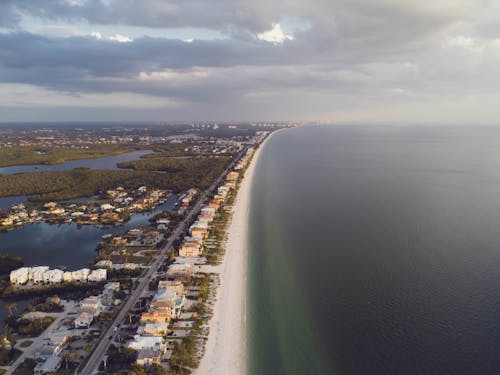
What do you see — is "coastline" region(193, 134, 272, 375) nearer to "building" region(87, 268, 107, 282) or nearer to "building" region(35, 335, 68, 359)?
"building" region(35, 335, 68, 359)

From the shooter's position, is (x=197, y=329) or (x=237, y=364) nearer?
(x=237, y=364)

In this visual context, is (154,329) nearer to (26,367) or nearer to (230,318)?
(230,318)

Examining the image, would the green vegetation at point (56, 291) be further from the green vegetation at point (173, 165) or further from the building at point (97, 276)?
the green vegetation at point (173, 165)

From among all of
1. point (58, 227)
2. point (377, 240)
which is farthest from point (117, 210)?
point (377, 240)

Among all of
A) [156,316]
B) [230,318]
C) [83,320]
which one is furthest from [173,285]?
[83,320]

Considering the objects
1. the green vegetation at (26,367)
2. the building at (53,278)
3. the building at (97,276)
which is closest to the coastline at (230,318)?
the green vegetation at (26,367)

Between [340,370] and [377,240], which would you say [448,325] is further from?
[377,240]
